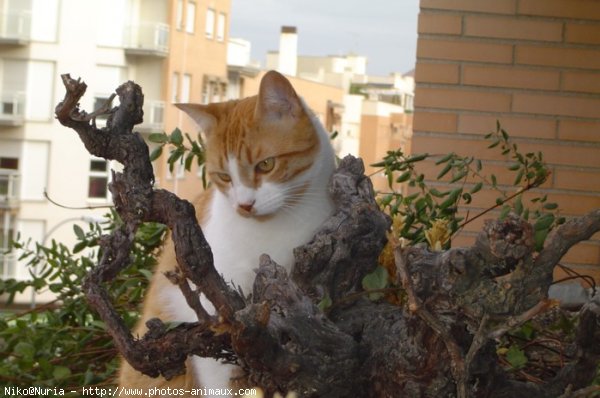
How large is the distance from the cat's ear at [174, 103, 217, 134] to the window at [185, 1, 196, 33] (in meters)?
22.7

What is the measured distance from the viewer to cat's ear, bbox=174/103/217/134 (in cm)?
226

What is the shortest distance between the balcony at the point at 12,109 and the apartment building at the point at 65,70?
2 centimetres

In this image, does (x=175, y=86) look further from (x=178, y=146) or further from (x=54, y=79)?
(x=178, y=146)

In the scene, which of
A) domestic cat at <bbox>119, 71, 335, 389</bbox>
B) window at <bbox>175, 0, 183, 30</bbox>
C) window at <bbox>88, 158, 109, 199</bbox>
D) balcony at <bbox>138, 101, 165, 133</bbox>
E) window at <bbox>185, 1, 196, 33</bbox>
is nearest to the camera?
domestic cat at <bbox>119, 71, 335, 389</bbox>

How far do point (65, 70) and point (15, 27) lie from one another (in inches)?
82.9

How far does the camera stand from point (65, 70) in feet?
74.6

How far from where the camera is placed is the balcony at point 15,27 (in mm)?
23281

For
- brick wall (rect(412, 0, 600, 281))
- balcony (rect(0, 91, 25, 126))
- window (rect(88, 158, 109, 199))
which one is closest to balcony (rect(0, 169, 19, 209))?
balcony (rect(0, 91, 25, 126))

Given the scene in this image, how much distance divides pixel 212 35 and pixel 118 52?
266 centimetres

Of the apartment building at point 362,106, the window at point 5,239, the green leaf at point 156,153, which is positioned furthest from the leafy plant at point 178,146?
the window at point 5,239

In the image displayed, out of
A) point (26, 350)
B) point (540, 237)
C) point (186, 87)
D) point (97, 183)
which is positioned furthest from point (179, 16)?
point (540, 237)

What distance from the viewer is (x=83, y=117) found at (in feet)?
3.98

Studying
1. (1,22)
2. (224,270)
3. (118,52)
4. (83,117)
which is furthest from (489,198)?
(1,22)

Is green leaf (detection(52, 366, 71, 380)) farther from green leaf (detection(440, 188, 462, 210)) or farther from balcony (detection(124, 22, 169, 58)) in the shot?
balcony (detection(124, 22, 169, 58))
